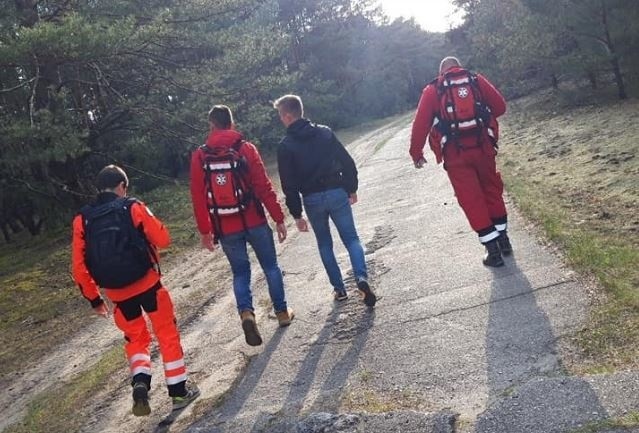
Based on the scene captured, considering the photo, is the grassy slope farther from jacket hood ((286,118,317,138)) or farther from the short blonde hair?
jacket hood ((286,118,317,138))

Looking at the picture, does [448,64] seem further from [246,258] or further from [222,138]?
[246,258]

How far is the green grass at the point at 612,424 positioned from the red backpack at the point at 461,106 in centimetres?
336

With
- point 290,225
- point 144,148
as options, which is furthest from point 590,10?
point 144,148

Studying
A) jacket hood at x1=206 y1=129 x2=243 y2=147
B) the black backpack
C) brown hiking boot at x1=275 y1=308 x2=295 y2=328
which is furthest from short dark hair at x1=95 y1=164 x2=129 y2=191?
brown hiking boot at x1=275 y1=308 x2=295 y2=328

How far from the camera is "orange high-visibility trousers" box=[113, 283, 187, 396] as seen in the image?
4.52m

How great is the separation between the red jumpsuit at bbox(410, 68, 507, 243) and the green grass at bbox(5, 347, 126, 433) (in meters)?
3.49

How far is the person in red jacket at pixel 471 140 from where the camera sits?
585 centimetres

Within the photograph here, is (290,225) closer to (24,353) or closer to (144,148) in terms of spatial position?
(24,353)

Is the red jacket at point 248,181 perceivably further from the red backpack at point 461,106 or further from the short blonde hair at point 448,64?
the short blonde hair at point 448,64

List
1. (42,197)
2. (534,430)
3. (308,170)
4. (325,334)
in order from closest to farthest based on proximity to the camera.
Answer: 1. (534,430)
2. (325,334)
3. (308,170)
4. (42,197)

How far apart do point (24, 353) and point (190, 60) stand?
11.4 metres

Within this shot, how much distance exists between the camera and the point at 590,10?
17.5m

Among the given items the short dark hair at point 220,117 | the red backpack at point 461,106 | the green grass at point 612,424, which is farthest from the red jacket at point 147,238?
the green grass at point 612,424

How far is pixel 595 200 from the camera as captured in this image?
7.61m
